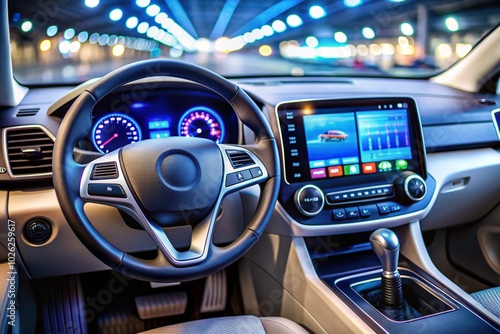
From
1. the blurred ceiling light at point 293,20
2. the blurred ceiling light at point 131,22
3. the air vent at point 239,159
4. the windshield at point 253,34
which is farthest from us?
the blurred ceiling light at point 293,20

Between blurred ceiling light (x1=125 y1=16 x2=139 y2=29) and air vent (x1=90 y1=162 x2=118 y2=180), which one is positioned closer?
air vent (x1=90 y1=162 x2=118 y2=180)

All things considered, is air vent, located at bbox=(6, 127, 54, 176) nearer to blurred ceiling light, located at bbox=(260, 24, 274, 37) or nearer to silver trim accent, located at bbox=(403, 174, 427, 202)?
silver trim accent, located at bbox=(403, 174, 427, 202)

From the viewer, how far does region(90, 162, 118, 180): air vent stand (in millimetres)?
1213

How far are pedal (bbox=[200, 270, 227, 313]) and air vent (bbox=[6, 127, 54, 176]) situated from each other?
84cm

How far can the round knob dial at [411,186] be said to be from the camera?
66.6 inches

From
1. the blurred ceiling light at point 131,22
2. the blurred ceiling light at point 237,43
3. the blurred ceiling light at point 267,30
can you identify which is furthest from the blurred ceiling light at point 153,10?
the blurred ceiling light at point 237,43

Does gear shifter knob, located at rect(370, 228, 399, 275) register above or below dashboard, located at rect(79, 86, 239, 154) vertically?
below

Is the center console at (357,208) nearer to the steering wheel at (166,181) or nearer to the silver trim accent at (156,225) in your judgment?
the steering wheel at (166,181)

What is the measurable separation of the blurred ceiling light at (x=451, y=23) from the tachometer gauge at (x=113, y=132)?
286 inches

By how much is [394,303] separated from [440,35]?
8134 millimetres

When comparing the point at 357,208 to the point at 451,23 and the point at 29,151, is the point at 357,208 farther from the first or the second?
the point at 451,23

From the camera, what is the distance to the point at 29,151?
1.52 m

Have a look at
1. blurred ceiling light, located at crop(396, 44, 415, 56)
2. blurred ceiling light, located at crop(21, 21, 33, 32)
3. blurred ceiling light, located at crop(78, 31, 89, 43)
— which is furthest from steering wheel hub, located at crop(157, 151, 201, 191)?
blurred ceiling light, located at crop(78, 31, 89, 43)

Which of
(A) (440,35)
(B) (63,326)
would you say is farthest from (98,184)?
(A) (440,35)
